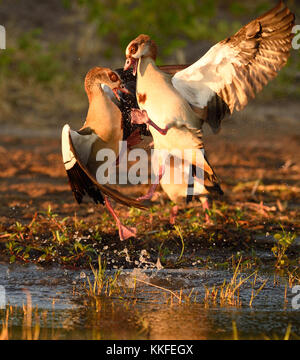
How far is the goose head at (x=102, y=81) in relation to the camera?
517cm

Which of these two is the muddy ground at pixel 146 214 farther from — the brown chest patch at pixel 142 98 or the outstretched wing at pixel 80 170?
the brown chest patch at pixel 142 98

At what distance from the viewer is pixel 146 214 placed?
5.85m

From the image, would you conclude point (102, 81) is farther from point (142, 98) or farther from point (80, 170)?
point (80, 170)

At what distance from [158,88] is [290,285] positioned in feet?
4.51

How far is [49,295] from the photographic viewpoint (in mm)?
4457

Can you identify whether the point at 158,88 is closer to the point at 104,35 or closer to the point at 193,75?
the point at 193,75

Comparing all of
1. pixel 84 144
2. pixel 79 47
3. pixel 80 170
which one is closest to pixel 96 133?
pixel 84 144

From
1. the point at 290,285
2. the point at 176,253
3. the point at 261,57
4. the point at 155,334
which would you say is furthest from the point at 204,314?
the point at 261,57

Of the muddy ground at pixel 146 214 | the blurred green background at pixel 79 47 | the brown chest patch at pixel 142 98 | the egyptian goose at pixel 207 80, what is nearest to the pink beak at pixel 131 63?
the egyptian goose at pixel 207 80

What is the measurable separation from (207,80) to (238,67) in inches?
8.0

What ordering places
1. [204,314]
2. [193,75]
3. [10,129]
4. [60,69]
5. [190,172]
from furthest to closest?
[60,69], [10,129], [190,172], [193,75], [204,314]

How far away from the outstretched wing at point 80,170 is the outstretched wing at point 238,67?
0.70 metres

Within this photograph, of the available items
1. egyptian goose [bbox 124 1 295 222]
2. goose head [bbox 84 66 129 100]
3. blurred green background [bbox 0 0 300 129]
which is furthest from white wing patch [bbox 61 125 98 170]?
blurred green background [bbox 0 0 300 129]

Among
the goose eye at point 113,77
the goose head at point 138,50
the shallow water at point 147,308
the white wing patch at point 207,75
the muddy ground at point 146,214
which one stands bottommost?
the shallow water at point 147,308
